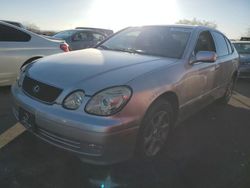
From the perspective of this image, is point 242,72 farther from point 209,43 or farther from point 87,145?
point 87,145

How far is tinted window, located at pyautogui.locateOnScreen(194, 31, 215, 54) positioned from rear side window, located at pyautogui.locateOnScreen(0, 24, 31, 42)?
3.66m

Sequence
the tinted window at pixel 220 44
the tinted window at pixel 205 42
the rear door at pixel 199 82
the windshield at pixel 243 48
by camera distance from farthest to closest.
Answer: the windshield at pixel 243 48, the tinted window at pixel 220 44, the tinted window at pixel 205 42, the rear door at pixel 199 82

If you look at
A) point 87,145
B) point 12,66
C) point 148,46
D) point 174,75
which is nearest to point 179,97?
point 174,75

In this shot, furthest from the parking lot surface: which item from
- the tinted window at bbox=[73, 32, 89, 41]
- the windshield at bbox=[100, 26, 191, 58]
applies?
the tinted window at bbox=[73, 32, 89, 41]

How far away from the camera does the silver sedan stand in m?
2.90

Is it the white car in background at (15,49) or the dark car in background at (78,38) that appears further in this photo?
the dark car in background at (78,38)

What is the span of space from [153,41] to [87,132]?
2139mm

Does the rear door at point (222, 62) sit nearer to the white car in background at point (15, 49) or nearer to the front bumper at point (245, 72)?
the white car in background at point (15, 49)

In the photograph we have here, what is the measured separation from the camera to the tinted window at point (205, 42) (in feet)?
15.0

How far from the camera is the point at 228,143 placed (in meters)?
4.43

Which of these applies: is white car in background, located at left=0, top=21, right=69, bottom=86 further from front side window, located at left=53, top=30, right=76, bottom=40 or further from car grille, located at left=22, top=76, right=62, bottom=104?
front side window, located at left=53, top=30, right=76, bottom=40

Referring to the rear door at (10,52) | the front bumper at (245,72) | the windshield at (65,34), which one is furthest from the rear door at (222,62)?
the windshield at (65,34)

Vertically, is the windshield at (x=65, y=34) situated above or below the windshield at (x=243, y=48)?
below

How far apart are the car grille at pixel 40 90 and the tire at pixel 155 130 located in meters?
0.94
